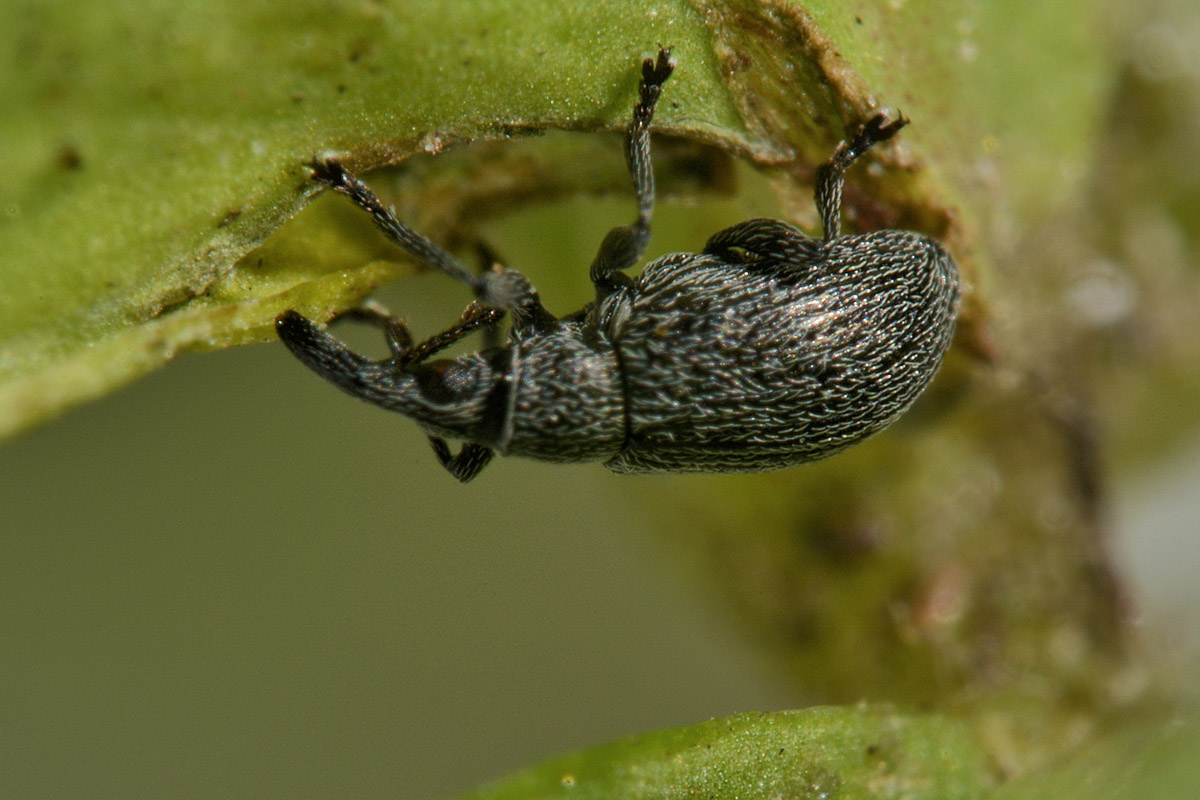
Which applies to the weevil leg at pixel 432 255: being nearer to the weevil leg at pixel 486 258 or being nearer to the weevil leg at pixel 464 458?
the weevil leg at pixel 486 258

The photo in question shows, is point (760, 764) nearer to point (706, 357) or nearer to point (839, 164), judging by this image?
point (706, 357)

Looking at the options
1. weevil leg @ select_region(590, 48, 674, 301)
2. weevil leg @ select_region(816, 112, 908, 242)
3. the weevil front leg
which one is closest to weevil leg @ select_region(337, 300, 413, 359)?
the weevil front leg

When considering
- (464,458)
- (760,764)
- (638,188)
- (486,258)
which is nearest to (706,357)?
Result: (638,188)

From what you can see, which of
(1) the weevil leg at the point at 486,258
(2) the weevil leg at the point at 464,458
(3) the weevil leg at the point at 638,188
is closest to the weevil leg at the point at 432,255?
(1) the weevil leg at the point at 486,258

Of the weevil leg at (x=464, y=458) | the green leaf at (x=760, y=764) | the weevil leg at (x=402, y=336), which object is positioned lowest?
the green leaf at (x=760, y=764)

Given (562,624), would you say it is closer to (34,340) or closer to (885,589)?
(885,589)

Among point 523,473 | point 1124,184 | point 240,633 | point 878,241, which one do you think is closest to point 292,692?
point 240,633

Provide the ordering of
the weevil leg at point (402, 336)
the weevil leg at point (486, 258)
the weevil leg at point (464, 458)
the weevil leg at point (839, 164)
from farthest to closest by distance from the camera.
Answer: the weevil leg at point (464, 458), the weevil leg at point (486, 258), the weevil leg at point (402, 336), the weevil leg at point (839, 164)
